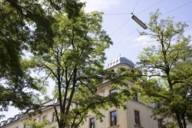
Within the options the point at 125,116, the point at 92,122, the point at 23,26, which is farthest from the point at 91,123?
the point at 23,26

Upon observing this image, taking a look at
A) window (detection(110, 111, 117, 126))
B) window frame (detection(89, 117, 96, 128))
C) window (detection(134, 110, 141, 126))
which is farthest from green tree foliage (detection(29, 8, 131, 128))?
window frame (detection(89, 117, 96, 128))

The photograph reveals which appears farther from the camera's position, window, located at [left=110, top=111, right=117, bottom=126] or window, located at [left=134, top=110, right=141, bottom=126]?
window, located at [left=134, top=110, right=141, bottom=126]

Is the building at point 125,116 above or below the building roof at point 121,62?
below

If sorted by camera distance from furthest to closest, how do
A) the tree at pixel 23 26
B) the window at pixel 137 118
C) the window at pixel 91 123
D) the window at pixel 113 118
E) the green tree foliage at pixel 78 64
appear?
the window at pixel 91 123
the window at pixel 137 118
the window at pixel 113 118
the green tree foliage at pixel 78 64
the tree at pixel 23 26

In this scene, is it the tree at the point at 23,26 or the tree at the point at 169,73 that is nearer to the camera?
the tree at the point at 23,26

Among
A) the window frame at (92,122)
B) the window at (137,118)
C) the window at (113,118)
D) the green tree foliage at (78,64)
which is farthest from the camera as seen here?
the window frame at (92,122)

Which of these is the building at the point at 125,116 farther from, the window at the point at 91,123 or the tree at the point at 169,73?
the tree at the point at 169,73

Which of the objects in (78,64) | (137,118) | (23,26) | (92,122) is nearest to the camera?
(23,26)

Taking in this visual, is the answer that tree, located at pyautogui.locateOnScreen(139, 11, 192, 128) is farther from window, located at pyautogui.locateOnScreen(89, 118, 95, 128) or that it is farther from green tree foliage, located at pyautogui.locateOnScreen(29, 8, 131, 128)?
window, located at pyautogui.locateOnScreen(89, 118, 95, 128)

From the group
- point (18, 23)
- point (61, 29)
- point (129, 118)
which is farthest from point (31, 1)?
point (129, 118)

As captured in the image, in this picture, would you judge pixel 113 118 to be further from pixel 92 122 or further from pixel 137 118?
pixel 92 122

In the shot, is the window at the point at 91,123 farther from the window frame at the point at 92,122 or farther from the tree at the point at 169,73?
the tree at the point at 169,73

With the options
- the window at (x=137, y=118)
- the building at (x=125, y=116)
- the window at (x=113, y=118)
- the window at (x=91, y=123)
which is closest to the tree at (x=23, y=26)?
the building at (x=125, y=116)

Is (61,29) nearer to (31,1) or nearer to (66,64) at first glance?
(66,64)
